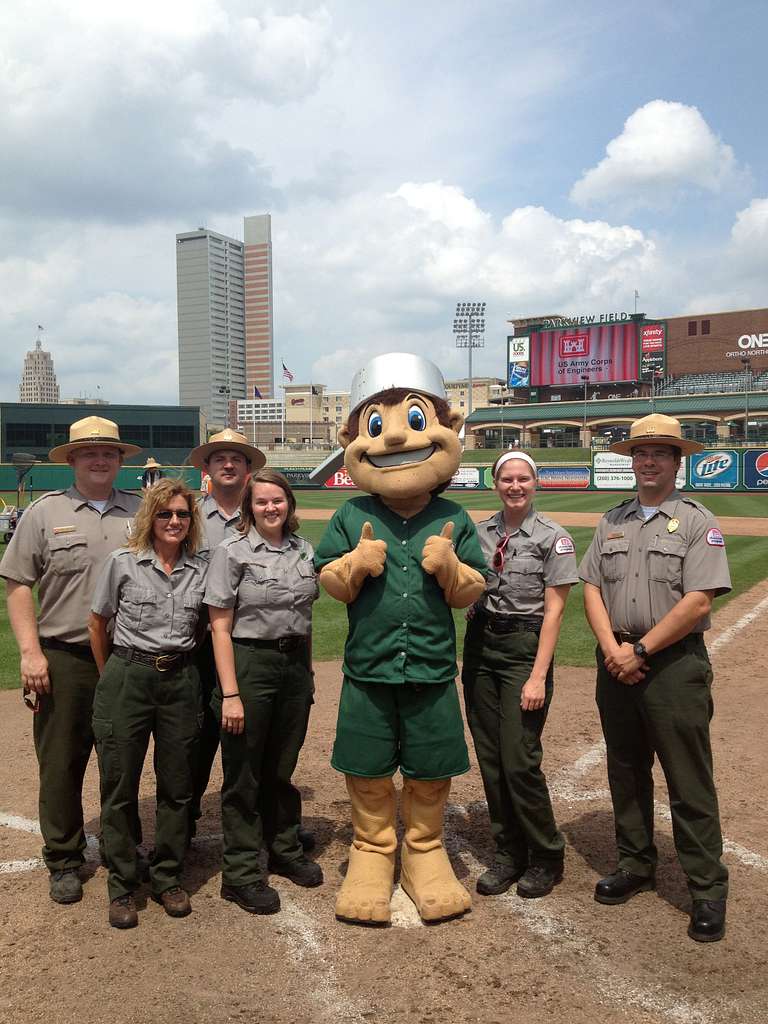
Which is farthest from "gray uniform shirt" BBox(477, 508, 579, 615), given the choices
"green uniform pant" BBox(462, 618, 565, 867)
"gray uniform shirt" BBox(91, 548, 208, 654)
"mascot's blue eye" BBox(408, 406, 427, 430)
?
"gray uniform shirt" BBox(91, 548, 208, 654)

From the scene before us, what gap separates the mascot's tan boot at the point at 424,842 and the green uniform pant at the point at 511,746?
29 centimetres

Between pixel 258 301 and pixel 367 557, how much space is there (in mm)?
181679

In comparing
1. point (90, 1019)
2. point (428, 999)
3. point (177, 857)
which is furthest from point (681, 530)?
point (90, 1019)

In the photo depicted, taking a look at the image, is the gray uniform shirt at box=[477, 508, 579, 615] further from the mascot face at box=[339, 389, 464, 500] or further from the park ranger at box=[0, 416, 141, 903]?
the park ranger at box=[0, 416, 141, 903]

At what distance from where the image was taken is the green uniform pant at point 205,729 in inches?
165

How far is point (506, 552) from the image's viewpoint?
4168 mm

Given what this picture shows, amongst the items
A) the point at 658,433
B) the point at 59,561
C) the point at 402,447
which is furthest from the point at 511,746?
the point at 59,561

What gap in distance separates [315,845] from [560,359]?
7554 centimetres

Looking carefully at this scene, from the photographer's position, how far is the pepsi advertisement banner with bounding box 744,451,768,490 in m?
34.4

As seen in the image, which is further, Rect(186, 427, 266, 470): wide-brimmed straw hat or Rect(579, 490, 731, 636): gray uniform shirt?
Rect(186, 427, 266, 470): wide-brimmed straw hat

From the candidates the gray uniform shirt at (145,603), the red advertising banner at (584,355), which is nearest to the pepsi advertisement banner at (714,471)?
the gray uniform shirt at (145,603)

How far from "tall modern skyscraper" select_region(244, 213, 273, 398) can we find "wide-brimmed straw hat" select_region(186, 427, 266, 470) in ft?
576

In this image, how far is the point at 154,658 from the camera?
149 inches

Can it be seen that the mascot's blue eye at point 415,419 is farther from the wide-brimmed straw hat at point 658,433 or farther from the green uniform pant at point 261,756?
the green uniform pant at point 261,756
